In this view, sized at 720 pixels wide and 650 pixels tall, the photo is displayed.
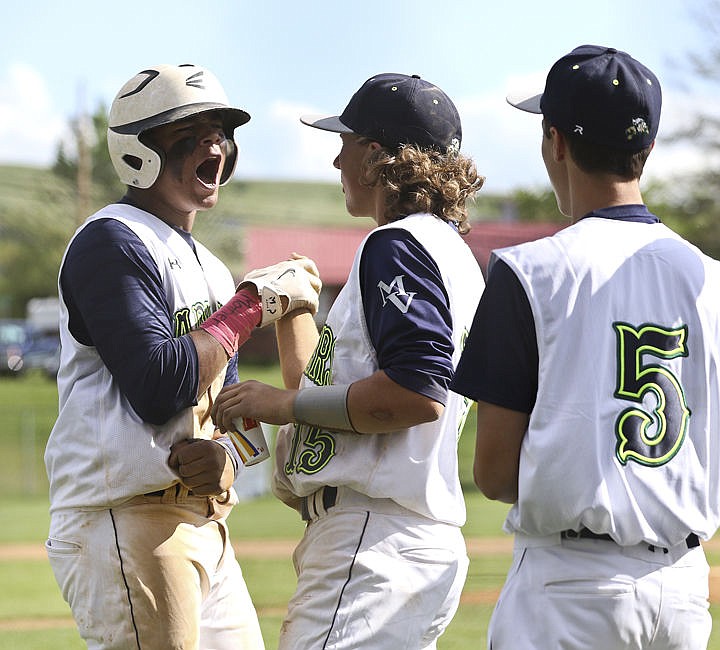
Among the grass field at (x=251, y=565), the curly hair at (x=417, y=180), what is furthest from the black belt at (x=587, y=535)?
the grass field at (x=251, y=565)

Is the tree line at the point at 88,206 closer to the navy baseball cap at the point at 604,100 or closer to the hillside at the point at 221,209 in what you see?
the hillside at the point at 221,209

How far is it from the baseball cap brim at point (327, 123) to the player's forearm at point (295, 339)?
1.99ft

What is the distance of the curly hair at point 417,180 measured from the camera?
3346mm

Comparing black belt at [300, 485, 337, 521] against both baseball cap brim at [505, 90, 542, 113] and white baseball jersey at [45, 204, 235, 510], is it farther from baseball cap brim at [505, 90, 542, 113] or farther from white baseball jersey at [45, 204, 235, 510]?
baseball cap brim at [505, 90, 542, 113]

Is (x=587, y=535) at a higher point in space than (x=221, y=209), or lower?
higher

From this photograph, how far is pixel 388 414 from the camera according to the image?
3.03 meters

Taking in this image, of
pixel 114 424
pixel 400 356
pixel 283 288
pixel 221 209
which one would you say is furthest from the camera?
pixel 221 209

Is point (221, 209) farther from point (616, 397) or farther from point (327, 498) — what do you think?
point (616, 397)

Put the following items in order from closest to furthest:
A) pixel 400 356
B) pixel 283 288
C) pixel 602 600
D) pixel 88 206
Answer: pixel 602 600, pixel 400 356, pixel 283 288, pixel 88 206

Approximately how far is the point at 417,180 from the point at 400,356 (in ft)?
2.09

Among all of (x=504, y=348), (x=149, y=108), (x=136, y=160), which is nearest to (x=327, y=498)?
(x=504, y=348)

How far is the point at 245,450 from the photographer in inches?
132

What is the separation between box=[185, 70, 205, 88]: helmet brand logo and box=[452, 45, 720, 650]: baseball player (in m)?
1.44

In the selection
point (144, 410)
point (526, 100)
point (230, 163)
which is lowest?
point (144, 410)
